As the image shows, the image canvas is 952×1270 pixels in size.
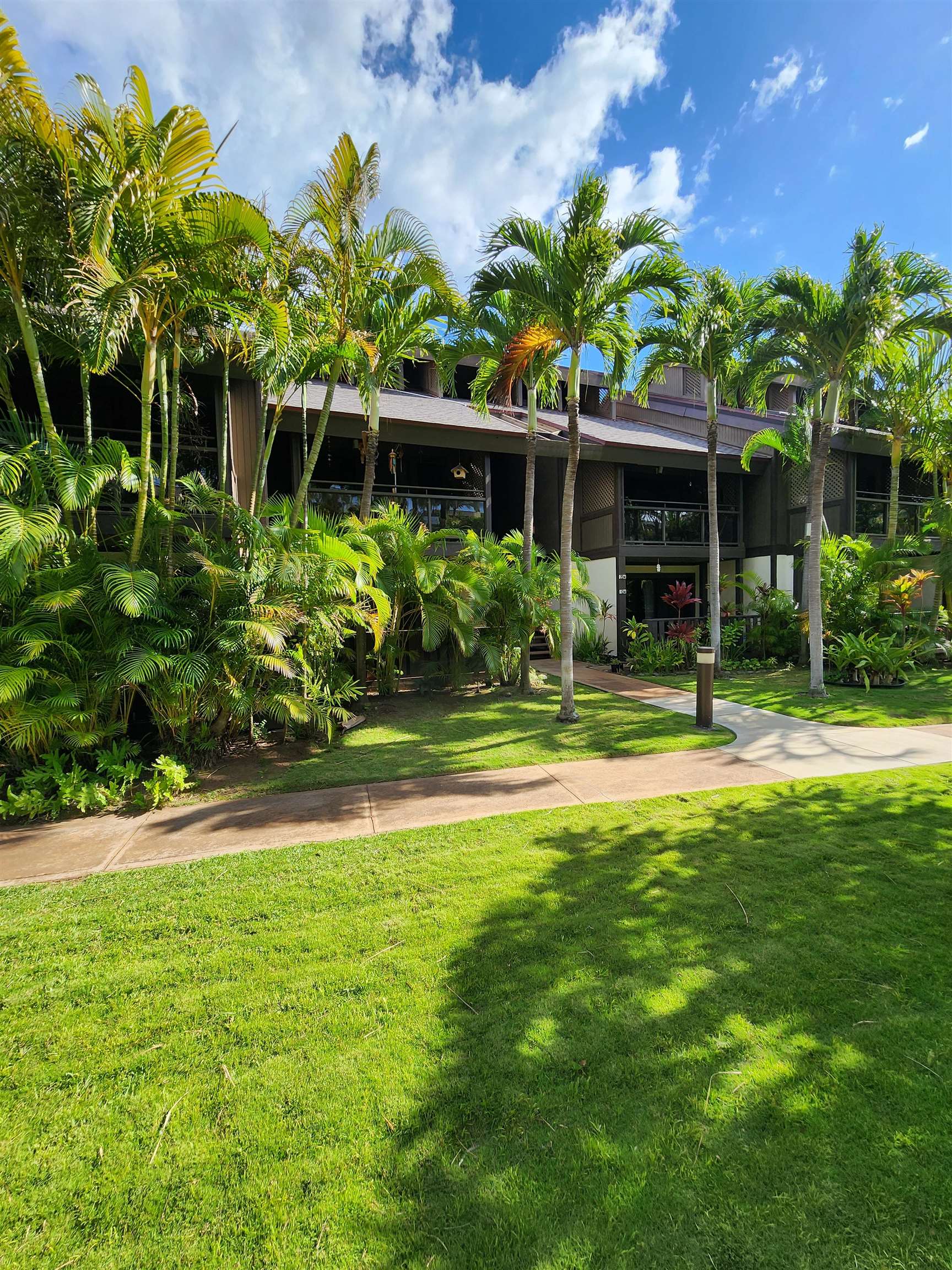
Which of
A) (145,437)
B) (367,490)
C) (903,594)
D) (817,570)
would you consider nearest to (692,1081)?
(145,437)

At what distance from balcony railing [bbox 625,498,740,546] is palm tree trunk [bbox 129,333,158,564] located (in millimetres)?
12420

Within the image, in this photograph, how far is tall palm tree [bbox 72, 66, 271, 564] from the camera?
4840 millimetres

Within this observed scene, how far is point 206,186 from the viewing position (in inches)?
216

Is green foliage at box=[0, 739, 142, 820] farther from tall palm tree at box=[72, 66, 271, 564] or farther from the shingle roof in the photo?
the shingle roof

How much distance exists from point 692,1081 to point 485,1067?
2.65 feet

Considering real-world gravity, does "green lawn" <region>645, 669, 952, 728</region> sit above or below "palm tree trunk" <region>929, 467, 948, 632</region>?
below

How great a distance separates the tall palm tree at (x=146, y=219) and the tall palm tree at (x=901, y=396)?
1128cm

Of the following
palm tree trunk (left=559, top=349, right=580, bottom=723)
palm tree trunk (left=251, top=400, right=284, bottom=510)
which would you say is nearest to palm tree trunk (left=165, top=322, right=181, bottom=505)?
palm tree trunk (left=251, top=400, right=284, bottom=510)

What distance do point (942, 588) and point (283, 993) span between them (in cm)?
1595

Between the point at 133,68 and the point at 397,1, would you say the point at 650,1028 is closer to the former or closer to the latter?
the point at 133,68

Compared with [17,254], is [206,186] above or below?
above

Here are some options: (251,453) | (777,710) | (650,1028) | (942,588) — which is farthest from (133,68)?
(942,588)

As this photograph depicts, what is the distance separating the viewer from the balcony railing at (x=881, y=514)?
55.4 ft

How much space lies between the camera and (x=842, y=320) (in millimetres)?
8984
